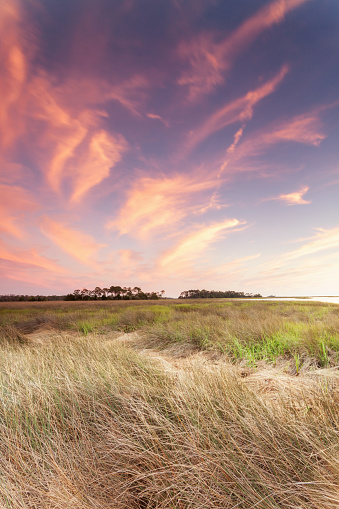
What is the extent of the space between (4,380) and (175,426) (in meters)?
2.86

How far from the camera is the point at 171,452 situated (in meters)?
1.80

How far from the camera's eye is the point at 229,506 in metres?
1.45

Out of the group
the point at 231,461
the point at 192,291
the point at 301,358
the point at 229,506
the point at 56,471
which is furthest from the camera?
the point at 192,291

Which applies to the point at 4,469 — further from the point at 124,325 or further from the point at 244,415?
the point at 124,325

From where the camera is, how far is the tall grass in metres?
1.52

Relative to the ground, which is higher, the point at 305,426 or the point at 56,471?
the point at 305,426

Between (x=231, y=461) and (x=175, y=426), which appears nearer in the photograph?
(x=231, y=461)

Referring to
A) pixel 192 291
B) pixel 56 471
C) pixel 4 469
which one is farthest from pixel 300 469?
pixel 192 291

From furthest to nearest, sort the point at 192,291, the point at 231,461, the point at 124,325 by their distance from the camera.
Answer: the point at 192,291 → the point at 124,325 → the point at 231,461

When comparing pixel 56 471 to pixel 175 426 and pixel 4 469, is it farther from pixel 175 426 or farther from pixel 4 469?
pixel 175 426

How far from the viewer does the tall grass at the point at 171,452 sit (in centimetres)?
152

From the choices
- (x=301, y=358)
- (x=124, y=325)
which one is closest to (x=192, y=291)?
(x=124, y=325)

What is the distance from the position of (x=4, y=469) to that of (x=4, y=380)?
1850 mm

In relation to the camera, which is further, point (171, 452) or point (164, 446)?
point (164, 446)
